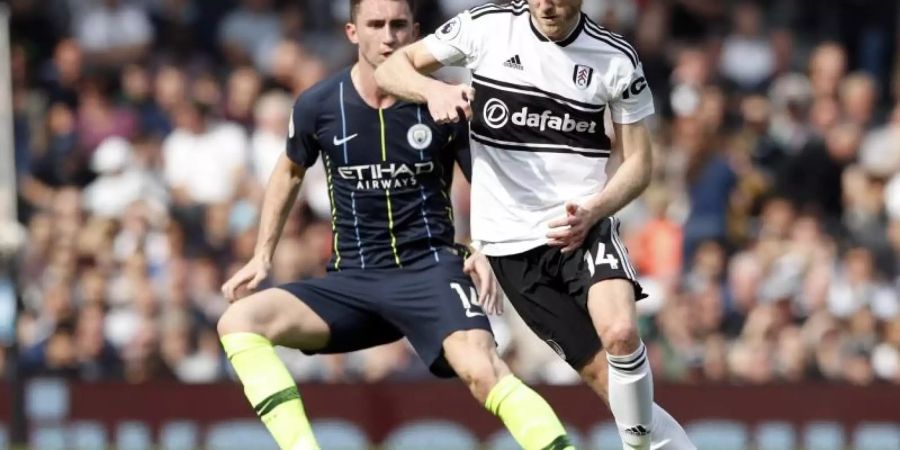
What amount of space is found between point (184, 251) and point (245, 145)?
1036mm

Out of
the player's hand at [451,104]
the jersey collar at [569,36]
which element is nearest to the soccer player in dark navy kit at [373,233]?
the jersey collar at [569,36]

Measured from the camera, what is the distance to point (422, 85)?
7.42 meters

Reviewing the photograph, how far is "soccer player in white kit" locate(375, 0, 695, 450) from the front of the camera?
7.62 metres

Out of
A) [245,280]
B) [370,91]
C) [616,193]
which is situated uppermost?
[370,91]

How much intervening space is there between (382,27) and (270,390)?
172cm

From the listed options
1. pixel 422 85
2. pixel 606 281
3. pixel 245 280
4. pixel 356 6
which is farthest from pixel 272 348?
pixel 356 6

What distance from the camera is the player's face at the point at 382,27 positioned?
8242 millimetres

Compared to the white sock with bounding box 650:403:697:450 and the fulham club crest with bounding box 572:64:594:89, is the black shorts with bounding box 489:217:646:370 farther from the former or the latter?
the fulham club crest with bounding box 572:64:594:89

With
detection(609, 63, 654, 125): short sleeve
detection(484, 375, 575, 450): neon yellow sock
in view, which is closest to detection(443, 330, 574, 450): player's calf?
detection(484, 375, 575, 450): neon yellow sock

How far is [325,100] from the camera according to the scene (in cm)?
829

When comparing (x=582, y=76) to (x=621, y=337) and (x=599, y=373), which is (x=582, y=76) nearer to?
(x=621, y=337)

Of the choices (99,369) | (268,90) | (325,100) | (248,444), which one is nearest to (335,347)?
(325,100)

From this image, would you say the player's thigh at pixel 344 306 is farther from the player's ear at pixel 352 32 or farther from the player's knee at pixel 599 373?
the player's ear at pixel 352 32

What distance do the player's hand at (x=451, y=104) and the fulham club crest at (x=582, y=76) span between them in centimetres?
66
